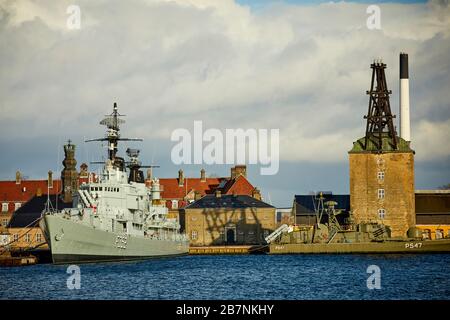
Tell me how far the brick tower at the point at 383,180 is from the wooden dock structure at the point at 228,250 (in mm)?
11295

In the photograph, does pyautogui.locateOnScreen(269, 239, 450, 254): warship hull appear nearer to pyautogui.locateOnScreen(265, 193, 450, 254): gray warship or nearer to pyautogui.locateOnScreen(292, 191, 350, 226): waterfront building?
pyautogui.locateOnScreen(265, 193, 450, 254): gray warship

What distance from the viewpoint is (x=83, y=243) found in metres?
74.3

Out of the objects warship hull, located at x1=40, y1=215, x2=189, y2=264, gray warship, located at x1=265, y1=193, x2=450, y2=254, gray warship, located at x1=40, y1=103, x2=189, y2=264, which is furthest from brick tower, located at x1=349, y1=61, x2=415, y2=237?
warship hull, located at x1=40, y1=215, x2=189, y2=264

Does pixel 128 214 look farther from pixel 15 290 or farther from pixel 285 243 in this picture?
pixel 15 290

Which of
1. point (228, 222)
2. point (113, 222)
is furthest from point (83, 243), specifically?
point (228, 222)

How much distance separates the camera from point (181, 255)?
9606 cm

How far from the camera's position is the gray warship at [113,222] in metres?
73.8

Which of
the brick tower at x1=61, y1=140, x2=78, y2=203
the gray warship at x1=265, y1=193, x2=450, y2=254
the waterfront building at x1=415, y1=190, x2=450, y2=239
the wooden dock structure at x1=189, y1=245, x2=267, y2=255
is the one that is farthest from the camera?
the brick tower at x1=61, y1=140, x2=78, y2=203

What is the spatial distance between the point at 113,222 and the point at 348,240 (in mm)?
24992

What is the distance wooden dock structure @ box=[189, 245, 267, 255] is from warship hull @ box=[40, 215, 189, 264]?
70.9ft

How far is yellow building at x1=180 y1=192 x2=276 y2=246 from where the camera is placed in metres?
108

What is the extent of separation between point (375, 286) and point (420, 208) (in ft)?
159
